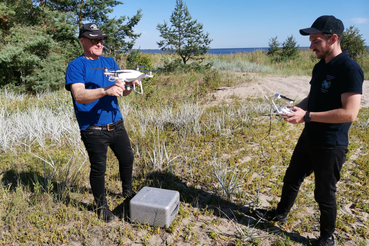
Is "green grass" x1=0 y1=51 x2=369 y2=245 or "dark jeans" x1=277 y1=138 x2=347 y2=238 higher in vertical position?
"dark jeans" x1=277 y1=138 x2=347 y2=238

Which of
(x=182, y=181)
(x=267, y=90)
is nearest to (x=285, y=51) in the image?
(x=267, y=90)

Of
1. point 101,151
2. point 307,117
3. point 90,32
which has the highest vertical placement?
point 90,32

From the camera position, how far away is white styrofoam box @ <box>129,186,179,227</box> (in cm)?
248

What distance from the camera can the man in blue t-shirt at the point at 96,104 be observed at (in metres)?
2.11

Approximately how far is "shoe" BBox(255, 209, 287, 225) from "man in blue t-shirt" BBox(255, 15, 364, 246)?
1.31ft

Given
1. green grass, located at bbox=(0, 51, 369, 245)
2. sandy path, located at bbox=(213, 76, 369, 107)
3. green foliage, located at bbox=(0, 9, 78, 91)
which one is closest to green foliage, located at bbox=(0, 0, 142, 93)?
green foliage, located at bbox=(0, 9, 78, 91)

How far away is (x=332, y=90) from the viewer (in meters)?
1.90

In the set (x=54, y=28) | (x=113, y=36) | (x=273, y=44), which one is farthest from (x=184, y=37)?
(x=273, y=44)

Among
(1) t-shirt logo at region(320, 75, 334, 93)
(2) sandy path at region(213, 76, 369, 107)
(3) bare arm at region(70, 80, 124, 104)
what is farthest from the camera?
(2) sandy path at region(213, 76, 369, 107)

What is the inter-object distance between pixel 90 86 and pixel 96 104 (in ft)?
0.57

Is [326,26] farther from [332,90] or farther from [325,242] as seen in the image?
[325,242]

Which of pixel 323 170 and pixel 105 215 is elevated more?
pixel 323 170

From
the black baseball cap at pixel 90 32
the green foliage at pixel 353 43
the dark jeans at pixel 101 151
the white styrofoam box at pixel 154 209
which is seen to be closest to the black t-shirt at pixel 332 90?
the white styrofoam box at pixel 154 209

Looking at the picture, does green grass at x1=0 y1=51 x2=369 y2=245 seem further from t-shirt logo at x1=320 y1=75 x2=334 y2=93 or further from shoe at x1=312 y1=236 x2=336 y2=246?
t-shirt logo at x1=320 y1=75 x2=334 y2=93
